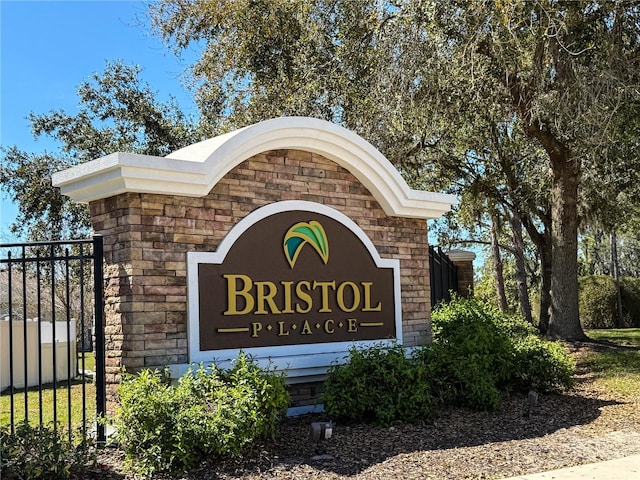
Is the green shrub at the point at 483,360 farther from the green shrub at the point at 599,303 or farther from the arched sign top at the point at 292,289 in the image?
the green shrub at the point at 599,303

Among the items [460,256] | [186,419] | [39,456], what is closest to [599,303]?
[460,256]

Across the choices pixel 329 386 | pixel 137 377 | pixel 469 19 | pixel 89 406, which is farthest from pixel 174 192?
pixel 469 19

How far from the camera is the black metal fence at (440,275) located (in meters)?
14.2

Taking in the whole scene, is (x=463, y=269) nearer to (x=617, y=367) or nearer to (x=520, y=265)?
(x=617, y=367)

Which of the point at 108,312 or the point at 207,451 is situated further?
the point at 108,312

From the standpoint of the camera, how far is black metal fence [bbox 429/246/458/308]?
1425 centimetres

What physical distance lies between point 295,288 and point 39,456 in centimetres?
394

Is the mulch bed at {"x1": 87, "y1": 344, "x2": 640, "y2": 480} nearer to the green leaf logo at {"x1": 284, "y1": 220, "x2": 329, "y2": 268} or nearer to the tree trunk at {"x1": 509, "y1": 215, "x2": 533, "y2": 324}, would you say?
the green leaf logo at {"x1": 284, "y1": 220, "x2": 329, "y2": 268}

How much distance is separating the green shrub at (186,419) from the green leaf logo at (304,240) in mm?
2299

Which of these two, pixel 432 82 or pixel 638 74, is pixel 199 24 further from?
pixel 638 74

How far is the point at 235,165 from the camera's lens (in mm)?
8688

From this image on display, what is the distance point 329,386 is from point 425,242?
3.32m

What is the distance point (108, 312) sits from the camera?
8.05 metres

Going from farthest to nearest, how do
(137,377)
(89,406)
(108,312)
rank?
1. (89,406)
2. (108,312)
3. (137,377)
